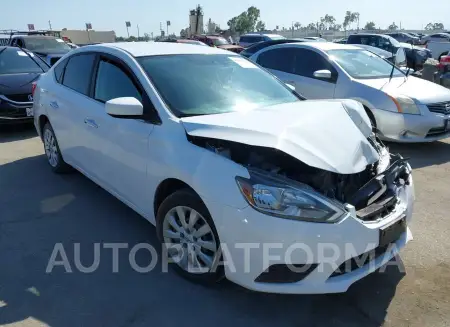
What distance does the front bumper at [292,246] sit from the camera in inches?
89.9

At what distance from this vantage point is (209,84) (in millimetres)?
3412

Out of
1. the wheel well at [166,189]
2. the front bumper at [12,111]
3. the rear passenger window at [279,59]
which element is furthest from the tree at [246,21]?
the wheel well at [166,189]

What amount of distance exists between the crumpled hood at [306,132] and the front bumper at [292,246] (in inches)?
14.9

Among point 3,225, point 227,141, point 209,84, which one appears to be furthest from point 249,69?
point 3,225

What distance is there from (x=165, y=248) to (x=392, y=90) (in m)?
4.56

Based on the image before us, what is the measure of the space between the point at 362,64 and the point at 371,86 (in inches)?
36.5

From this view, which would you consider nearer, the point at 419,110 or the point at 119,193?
the point at 119,193

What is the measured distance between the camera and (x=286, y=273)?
7.81ft

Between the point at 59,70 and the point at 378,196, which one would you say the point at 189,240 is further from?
the point at 59,70

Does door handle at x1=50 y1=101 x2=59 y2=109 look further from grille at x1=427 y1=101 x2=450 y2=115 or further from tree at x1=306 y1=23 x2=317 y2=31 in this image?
tree at x1=306 y1=23 x2=317 y2=31

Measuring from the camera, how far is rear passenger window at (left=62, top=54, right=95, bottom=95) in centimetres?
410

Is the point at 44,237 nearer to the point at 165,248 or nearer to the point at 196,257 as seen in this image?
the point at 165,248

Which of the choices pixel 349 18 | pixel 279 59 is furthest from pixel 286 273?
pixel 349 18

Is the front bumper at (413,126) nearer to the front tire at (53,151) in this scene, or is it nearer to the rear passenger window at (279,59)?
the rear passenger window at (279,59)
